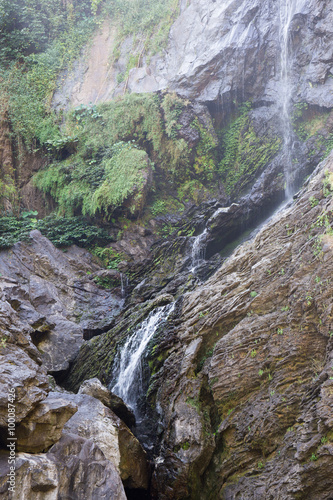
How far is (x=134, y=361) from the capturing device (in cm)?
916

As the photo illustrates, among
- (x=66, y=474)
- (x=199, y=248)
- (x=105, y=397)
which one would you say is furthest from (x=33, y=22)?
(x=66, y=474)

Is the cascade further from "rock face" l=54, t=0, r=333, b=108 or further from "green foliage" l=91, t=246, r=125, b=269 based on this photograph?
"rock face" l=54, t=0, r=333, b=108

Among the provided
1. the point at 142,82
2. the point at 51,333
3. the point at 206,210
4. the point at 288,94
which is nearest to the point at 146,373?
the point at 51,333

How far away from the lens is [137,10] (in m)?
20.6

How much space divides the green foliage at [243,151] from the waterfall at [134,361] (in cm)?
771

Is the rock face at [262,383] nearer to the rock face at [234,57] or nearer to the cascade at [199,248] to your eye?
the cascade at [199,248]

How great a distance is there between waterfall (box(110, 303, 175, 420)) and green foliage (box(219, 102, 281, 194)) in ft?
25.3

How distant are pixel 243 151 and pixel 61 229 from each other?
7.94 metres

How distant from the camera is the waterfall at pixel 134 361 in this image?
345 inches

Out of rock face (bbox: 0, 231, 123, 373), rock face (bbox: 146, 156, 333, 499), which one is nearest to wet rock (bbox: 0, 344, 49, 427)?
rock face (bbox: 146, 156, 333, 499)

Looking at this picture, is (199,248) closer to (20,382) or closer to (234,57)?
(234,57)

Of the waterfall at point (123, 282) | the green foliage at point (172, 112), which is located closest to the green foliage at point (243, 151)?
the green foliage at point (172, 112)

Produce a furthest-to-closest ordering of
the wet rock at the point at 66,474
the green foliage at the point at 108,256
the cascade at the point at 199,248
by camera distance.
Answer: the green foliage at the point at 108,256 → the cascade at the point at 199,248 → the wet rock at the point at 66,474

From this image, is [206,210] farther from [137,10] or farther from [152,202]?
[137,10]
